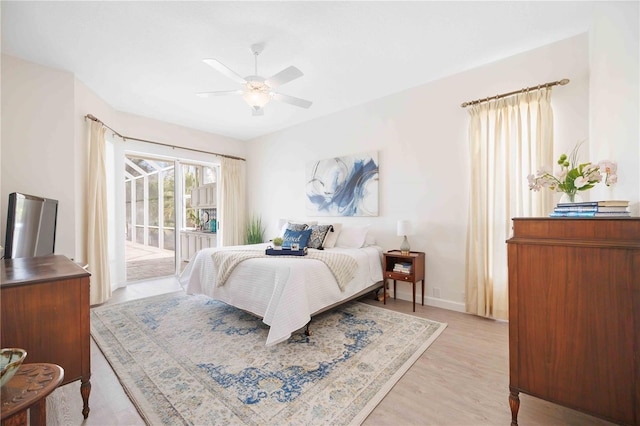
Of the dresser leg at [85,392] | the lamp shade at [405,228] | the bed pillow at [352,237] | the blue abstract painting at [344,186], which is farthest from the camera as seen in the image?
the blue abstract painting at [344,186]

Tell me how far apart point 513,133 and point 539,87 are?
0.46 meters

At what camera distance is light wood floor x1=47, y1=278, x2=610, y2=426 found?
151cm

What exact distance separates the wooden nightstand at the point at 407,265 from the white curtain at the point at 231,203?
3.35 metres

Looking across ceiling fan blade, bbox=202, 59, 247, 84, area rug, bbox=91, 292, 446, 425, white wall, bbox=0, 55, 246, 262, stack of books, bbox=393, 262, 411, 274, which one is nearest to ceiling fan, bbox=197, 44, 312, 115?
ceiling fan blade, bbox=202, 59, 247, 84

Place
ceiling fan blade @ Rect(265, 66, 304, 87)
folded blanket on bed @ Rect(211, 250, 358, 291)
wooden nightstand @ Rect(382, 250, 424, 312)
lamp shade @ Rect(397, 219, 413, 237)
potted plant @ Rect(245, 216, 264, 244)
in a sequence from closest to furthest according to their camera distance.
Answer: ceiling fan blade @ Rect(265, 66, 304, 87), folded blanket on bed @ Rect(211, 250, 358, 291), wooden nightstand @ Rect(382, 250, 424, 312), lamp shade @ Rect(397, 219, 413, 237), potted plant @ Rect(245, 216, 264, 244)

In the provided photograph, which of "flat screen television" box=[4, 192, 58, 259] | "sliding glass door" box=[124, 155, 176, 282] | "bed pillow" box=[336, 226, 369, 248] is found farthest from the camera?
"sliding glass door" box=[124, 155, 176, 282]

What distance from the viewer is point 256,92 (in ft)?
8.13

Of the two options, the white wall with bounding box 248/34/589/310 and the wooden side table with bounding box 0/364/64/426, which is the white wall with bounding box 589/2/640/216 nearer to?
the white wall with bounding box 248/34/589/310

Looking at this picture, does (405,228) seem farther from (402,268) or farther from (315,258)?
(315,258)

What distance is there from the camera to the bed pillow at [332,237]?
3.71 meters

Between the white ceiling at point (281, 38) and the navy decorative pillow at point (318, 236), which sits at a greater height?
the white ceiling at point (281, 38)

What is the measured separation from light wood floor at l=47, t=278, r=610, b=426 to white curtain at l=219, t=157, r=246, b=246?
3240mm

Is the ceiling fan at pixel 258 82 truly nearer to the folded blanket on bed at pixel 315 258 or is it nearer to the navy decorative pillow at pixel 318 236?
the folded blanket on bed at pixel 315 258

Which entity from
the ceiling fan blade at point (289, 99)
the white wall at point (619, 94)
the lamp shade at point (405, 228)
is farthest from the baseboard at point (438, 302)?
the ceiling fan blade at point (289, 99)
